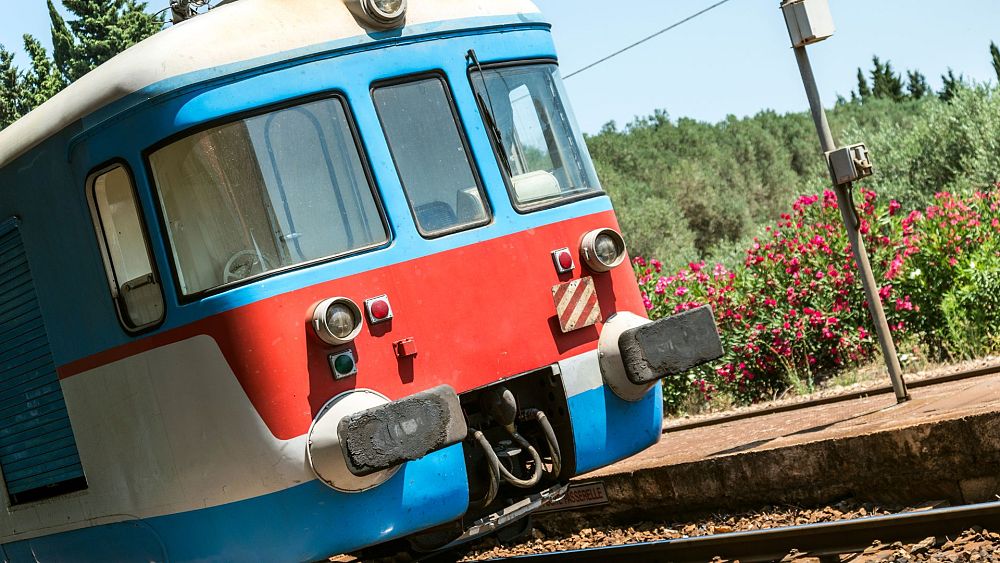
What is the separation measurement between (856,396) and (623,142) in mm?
36489

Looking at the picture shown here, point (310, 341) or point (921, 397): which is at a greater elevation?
point (310, 341)

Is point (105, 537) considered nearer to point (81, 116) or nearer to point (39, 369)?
point (39, 369)

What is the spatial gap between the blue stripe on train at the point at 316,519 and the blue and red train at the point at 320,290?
0.01m

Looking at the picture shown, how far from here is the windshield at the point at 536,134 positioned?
239 inches

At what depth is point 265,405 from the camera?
17.0 ft

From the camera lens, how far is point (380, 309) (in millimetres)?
5434

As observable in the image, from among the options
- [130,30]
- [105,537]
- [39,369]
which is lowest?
[105,537]

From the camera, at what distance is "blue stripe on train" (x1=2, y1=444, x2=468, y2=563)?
5266 mm

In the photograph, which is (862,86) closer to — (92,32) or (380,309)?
(92,32)

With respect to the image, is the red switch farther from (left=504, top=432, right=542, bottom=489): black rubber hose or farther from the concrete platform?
the concrete platform

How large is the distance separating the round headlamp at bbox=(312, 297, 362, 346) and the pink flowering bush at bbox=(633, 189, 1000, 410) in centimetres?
627

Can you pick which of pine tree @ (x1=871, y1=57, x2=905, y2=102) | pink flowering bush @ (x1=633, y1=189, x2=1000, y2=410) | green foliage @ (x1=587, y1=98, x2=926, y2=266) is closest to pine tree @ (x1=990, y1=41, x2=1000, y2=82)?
green foliage @ (x1=587, y1=98, x2=926, y2=266)

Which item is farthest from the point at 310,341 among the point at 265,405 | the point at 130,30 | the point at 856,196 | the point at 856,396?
the point at 130,30

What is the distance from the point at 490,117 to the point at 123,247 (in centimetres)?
191
